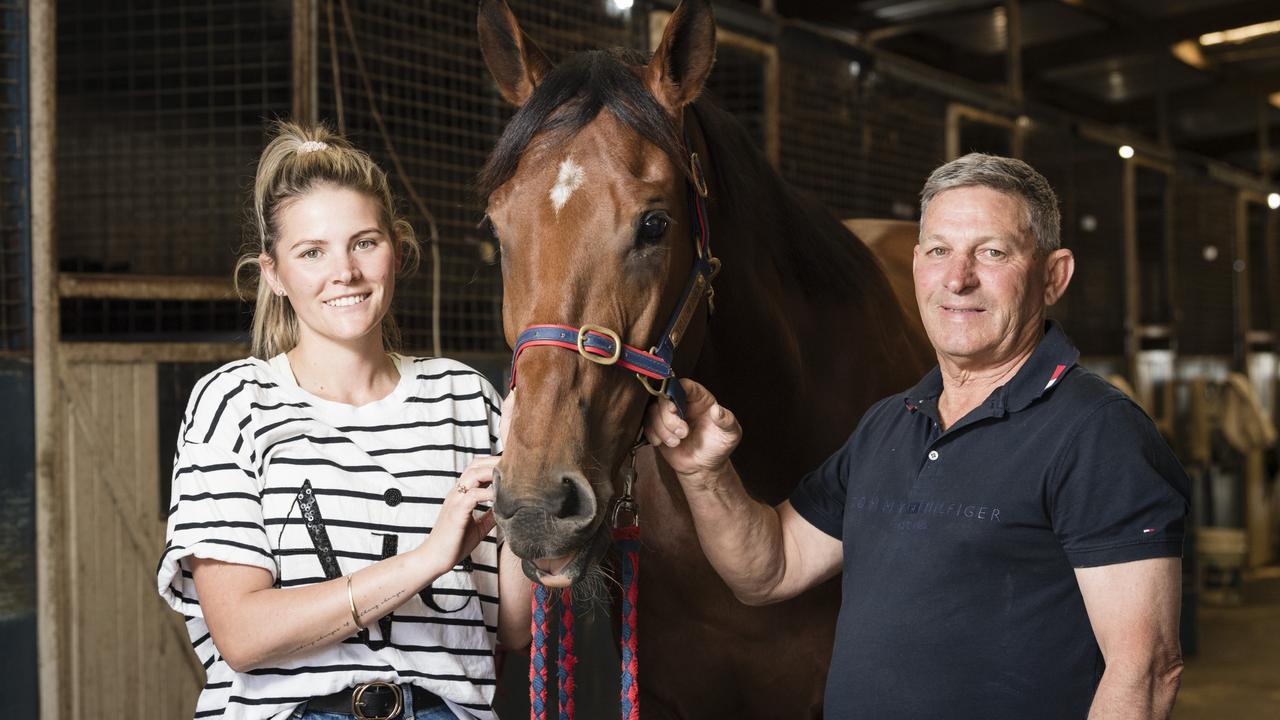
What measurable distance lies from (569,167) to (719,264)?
1.00ft

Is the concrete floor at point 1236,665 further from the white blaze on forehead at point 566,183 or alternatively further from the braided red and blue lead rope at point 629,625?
the white blaze on forehead at point 566,183

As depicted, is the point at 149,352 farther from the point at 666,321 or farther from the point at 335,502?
the point at 666,321

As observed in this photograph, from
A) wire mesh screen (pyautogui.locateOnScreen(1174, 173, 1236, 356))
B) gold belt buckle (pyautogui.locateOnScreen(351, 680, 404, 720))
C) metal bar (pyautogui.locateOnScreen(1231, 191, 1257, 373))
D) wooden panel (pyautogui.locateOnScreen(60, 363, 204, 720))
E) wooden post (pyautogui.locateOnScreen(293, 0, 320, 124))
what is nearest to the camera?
gold belt buckle (pyautogui.locateOnScreen(351, 680, 404, 720))

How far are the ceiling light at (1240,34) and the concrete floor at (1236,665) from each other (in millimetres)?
3934

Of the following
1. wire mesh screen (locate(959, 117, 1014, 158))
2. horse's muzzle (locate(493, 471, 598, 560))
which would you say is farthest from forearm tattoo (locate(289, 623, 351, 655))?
wire mesh screen (locate(959, 117, 1014, 158))

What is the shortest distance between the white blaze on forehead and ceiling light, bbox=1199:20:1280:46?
766 cm

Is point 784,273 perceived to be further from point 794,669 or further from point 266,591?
point 266,591

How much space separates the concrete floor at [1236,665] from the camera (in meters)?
4.43

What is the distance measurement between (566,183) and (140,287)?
Answer: 1.78 meters

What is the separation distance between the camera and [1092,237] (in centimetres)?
634

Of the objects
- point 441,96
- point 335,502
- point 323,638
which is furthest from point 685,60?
point 441,96

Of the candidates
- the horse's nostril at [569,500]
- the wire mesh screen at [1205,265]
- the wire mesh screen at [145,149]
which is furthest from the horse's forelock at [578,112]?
the wire mesh screen at [1205,265]

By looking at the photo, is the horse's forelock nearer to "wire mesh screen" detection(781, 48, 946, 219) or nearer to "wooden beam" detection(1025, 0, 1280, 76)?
"wire mesh screen" detection(781, 48, 946, 219)

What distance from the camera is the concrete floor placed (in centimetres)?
443
